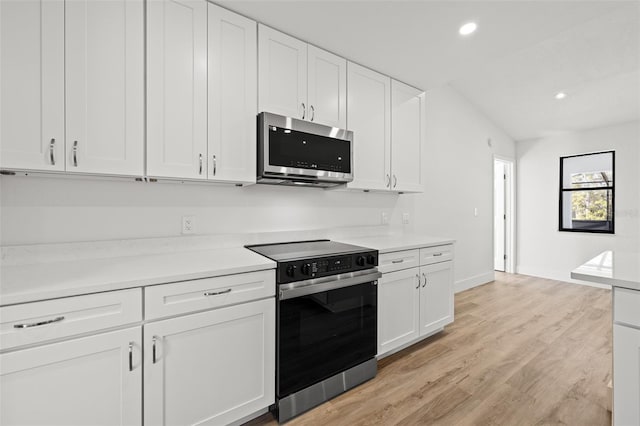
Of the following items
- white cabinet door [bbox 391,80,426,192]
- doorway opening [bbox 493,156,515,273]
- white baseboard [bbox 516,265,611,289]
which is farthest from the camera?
doorway opening [bbox 493,156,515,273]

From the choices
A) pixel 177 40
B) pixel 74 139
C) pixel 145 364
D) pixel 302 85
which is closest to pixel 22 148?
pixel 74 139

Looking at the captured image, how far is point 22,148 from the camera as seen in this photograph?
1.35 m

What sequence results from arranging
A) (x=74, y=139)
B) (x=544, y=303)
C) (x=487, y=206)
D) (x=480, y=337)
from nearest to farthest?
(x=74, y=139) → (x=480, y=337) → (x=544, y=303) → (x=487, y=206)

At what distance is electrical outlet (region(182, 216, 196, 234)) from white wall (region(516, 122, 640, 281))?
549 cm

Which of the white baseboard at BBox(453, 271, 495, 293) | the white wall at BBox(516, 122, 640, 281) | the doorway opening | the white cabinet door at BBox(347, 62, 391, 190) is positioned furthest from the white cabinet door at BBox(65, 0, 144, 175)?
the white wall at BBox(516, 122, 640, 281)

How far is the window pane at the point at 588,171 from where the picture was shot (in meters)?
4.46

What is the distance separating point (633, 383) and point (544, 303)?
309 cm

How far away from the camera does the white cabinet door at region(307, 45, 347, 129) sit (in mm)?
2250

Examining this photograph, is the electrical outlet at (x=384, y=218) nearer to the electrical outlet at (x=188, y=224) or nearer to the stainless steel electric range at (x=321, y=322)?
the stainless steel electric range at (x=321, y=322)

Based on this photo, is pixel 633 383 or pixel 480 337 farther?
pixel 480 337

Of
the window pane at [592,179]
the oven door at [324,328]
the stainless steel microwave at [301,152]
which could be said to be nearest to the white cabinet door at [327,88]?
the stainless steel microwave at [301,152]

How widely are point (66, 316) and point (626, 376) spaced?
90.0 inches

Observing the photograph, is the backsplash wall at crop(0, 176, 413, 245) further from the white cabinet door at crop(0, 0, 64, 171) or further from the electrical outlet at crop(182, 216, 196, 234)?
the white cabinet door at crop(0, 0, 64, 171)

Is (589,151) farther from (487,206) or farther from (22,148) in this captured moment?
(22,148)
